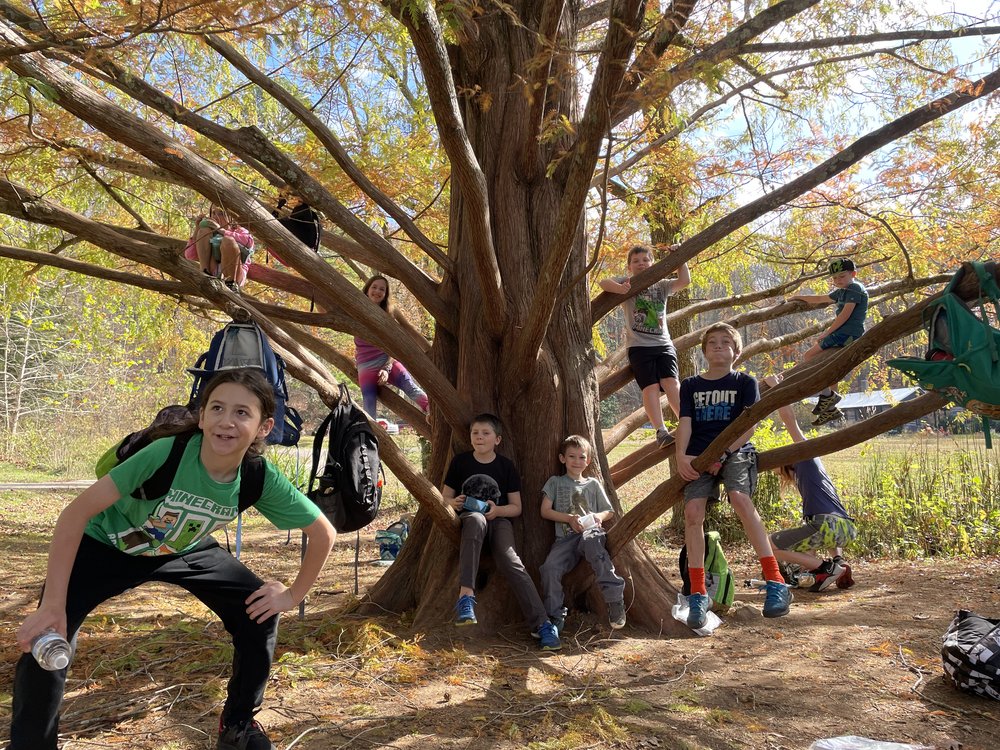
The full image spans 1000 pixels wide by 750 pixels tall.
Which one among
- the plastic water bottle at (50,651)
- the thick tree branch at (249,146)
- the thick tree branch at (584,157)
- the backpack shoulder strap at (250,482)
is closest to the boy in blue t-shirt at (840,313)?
the thick tree branch at (584,157)

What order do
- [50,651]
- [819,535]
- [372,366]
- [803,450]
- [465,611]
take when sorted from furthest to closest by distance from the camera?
[819,535]
[372,366]
[465,611]
[803,450]
[50,651]

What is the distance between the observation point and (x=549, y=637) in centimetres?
392

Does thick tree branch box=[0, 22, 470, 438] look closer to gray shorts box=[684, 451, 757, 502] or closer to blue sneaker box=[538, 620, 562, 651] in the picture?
blue sneaker box=[538, 620, 562, 651]

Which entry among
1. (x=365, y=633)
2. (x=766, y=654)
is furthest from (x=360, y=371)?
(x=766, y=654)

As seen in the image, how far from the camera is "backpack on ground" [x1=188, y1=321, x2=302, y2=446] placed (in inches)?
122

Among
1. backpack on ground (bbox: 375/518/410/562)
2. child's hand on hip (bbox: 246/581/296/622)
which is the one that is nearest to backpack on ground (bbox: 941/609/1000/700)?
child's hand on hip (bbox: 246/581/296/622)

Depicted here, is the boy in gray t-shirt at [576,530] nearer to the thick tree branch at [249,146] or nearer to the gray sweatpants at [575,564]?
the gray sweatpants at [575,564]

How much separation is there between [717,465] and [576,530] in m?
0.87

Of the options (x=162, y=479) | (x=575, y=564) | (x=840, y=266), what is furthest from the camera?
(x=840, y=266)

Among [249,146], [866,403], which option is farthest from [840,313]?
[866,403]

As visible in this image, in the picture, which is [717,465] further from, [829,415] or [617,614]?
[829,415]

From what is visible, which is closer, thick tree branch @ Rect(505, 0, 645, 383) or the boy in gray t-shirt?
thick tree branch @ Rect(505, 0, 645, 383)

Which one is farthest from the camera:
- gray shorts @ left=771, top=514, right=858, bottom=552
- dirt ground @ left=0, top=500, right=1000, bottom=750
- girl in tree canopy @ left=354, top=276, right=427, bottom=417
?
gray shorts @ left=771, top=514, right=858, bottom=552

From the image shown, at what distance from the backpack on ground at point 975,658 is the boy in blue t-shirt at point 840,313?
1812 millimetres
